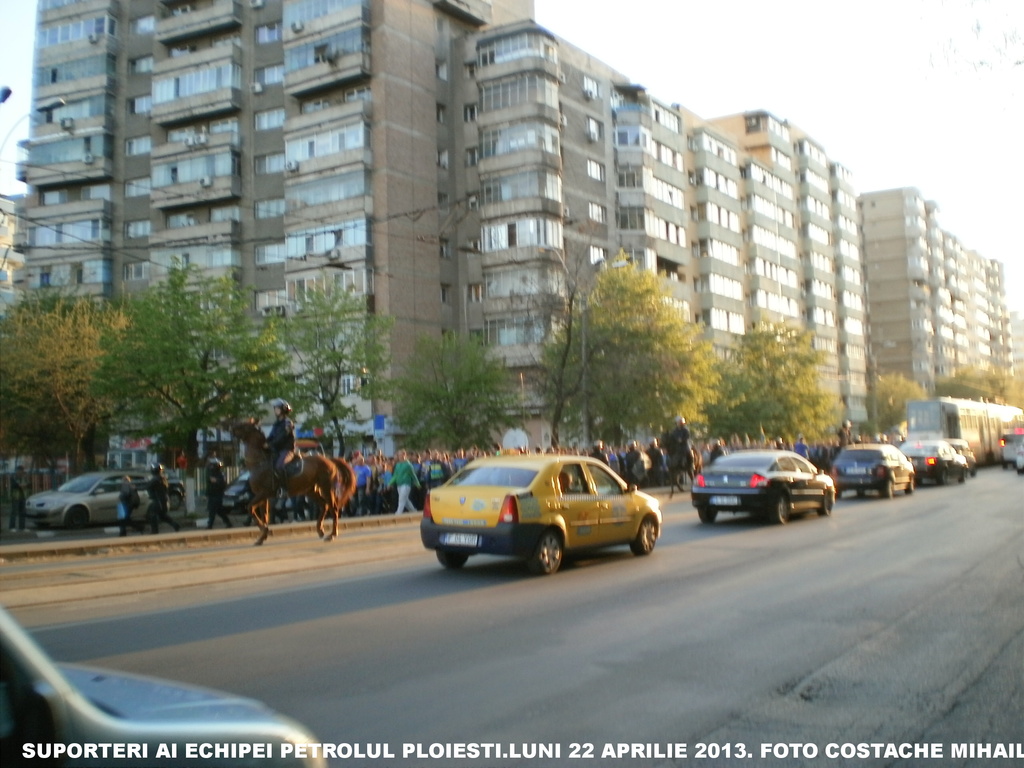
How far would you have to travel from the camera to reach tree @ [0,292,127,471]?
34219 mm

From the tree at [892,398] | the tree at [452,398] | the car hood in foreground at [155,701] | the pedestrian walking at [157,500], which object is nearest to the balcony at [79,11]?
the tree at [452,398]

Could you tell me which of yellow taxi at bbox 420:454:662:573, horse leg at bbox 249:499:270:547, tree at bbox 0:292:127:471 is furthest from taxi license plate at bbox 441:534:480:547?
tree at bbox 0:292:127:471

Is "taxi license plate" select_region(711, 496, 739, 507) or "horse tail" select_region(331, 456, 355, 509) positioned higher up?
"horse tail" select_region(331, 456, 355, 509)

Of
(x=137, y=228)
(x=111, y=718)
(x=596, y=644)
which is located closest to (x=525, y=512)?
(x=596, y=644)

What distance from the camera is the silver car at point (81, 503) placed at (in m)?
26.2

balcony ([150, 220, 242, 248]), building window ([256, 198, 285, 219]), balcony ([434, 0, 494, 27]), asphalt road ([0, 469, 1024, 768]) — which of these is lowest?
asphalt road ([0, 469, 1024, 768])

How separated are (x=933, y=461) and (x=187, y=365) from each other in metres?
25.6

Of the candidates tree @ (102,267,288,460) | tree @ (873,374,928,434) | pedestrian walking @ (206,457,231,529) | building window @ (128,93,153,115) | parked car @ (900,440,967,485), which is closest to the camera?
pedestrian walking @ (206,457,231,529)

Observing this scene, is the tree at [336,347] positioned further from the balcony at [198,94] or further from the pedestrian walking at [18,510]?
the balcony at [198,94]

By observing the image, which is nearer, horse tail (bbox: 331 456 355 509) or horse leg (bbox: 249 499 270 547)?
horse leg (bbox: 249 499 270 547)

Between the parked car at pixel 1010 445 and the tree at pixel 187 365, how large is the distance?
36874mm

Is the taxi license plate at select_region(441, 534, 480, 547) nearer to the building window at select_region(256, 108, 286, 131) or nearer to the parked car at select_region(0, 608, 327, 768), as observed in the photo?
the parked car at select_region(0, 608, 327, 768)

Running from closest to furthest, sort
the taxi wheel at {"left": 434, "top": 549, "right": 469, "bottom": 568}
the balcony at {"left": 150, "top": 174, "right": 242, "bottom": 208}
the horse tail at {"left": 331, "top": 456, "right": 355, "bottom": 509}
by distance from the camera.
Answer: the taxi wheel at {"left": 434, "top": 549, "right": 469, "bottom": 568}, the horse tail at {"left": 331, "top": 456, "right": 355, "bottom": 509}, the balcony at {"left": 150, "top": 174, "right": 242, "bottom": 208}

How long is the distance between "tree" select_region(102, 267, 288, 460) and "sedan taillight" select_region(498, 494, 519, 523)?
22.1m
